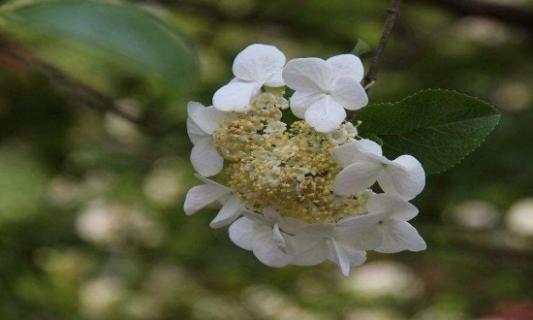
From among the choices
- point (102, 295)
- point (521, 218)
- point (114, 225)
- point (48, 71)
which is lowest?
point (102, 295)

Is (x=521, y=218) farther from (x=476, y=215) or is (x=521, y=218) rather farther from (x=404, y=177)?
(x=404, y=177)

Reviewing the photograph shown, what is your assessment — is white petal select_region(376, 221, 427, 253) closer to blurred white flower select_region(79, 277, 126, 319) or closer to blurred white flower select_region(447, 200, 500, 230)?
blurred white flower select_region(447, 200, 500, 230)

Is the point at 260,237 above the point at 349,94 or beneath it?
beneath

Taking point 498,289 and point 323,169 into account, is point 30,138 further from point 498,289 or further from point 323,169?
point 323,169

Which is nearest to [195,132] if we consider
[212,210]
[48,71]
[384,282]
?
[48,71]

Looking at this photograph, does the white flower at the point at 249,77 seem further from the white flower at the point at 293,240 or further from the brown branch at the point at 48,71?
the brown branch at the point at 48,71

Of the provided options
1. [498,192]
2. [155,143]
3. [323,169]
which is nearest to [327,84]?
[323,169]
